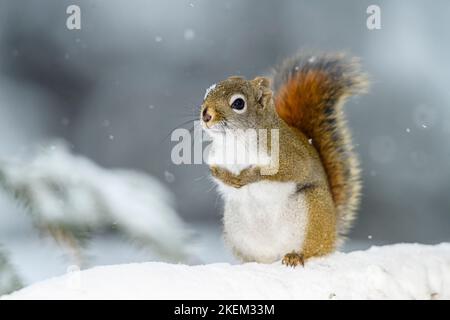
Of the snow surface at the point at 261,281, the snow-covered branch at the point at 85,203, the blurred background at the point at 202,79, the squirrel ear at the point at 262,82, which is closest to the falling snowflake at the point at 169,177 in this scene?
the blurred background at the point at 202,79

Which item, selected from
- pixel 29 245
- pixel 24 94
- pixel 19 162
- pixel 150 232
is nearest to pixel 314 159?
pixel 150 232

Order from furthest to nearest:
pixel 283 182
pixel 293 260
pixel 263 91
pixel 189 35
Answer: pixel 189 35, pixel 263 91, pixel 283 182, pixel 293 260

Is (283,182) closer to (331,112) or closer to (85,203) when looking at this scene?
(331,112)

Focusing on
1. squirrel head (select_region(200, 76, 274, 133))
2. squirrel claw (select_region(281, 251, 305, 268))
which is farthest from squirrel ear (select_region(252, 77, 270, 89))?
squirrel claw (select_region(281, 251, 305, 268))

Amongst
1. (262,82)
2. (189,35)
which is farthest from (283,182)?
(189,35)

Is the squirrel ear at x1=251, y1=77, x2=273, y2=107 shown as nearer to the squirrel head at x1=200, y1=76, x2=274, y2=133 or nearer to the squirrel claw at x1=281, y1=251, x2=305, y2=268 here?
the squirrel head at x1=200, y1=76, x2=274, y2=133

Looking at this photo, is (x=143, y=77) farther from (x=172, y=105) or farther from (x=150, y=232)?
(x=150, y=232)
